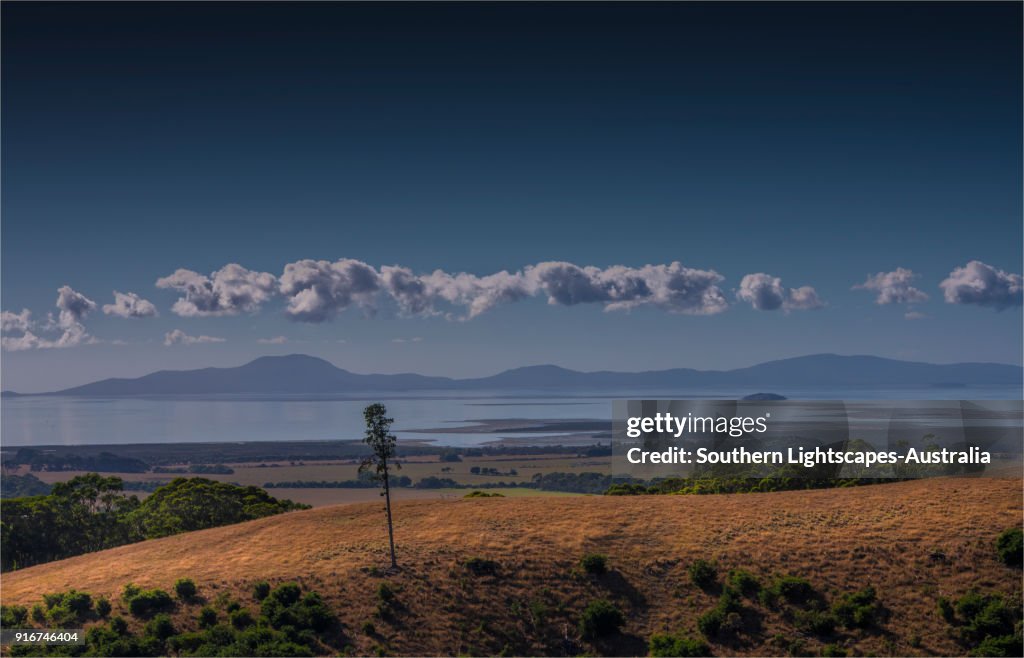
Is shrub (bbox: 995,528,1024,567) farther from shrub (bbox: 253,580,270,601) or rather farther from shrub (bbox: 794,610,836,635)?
shrub (bbox: 253,580,270,601)

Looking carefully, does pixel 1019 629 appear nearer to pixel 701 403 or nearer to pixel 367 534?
pixel 701 403

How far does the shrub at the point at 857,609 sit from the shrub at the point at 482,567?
26.1 metres

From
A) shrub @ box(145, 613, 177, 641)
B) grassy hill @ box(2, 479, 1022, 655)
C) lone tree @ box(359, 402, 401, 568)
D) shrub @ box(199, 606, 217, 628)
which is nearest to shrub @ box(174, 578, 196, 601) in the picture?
grassy hill @ box(2, 479, 1022, 655)

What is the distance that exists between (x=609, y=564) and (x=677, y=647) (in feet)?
40.3

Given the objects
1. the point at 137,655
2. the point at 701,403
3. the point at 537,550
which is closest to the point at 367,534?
the point at 537,550

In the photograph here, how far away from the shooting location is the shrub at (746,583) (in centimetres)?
6031

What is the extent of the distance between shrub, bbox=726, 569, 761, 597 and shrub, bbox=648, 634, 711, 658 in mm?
6915

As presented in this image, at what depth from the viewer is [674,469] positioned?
11956cm

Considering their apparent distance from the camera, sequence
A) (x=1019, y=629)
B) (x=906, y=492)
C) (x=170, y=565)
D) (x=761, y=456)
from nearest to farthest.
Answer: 1. (x=1019, y=629)
2. (x=170, y=565)
3. (x=906, y=492)
4. (x=761, y=456)

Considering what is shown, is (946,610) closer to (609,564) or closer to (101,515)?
(609,564)

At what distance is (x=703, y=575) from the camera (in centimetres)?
6225

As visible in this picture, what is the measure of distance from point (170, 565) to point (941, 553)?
65.2 m
